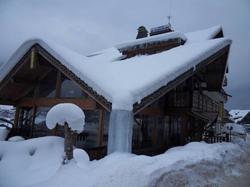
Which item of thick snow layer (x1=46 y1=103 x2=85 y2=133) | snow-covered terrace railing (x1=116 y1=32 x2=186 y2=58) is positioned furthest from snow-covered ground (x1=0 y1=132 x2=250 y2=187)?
snow-covered terrace railing (x1=116 y1=32 x2=186 y2=58)

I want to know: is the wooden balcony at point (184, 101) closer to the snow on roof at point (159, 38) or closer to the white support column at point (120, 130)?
the snow on roof at point (159, 38)

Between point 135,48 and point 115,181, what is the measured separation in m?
10.4

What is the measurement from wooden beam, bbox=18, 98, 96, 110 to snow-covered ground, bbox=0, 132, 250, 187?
6.34 ft

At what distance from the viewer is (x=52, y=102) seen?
961 centimetres

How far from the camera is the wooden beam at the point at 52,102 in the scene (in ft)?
28.0

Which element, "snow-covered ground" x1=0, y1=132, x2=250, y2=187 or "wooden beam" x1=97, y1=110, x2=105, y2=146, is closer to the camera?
"snow-covered ground" x1=0, y1=132, x2=250, y2=187

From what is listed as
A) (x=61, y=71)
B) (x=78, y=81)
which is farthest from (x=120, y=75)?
(x=61, y=71)

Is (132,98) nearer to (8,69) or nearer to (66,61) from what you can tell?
(66,61)

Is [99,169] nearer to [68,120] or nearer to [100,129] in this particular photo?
[68,120]

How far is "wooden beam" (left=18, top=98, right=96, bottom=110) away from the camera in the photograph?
853cm

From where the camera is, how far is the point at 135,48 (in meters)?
13.9

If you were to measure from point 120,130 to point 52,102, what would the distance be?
14.7ft

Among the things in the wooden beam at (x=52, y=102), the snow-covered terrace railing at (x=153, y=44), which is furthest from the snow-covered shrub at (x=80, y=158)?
the snow-covered terrace railing at (x=153, y=44)

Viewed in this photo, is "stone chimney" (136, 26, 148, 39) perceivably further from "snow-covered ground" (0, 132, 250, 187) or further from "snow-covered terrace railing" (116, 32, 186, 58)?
"snow-covered ground" (0, 132, 250, 187)
